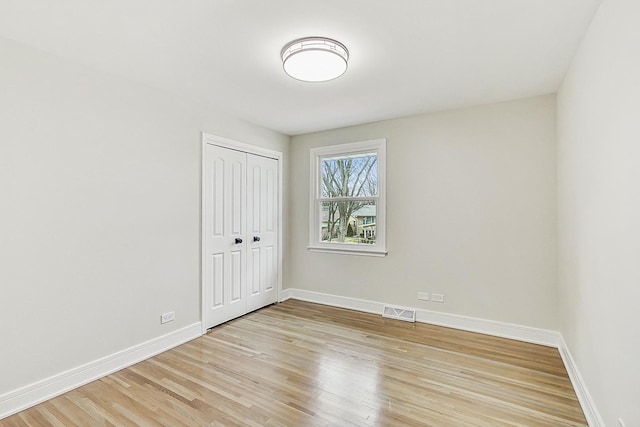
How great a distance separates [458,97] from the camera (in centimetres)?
315

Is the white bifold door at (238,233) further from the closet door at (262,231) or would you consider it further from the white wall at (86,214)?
the white wall at (86,214)

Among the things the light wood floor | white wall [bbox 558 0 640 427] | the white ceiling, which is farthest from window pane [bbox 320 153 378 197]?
white wall [bbox 558 0 640 427]

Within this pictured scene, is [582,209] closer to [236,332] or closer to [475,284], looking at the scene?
[475,284]

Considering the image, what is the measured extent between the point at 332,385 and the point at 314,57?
2.37 meters

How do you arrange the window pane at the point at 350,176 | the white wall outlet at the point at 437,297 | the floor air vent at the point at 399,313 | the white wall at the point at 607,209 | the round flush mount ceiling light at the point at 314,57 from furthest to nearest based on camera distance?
the window pane at the point at 350,176 < the floor air vent at the point at 399,313 < the white wall outlet at the point at 437,297 < the round flush mount ceiling light at the point at 314,57 < the white wall at the point at 607,209

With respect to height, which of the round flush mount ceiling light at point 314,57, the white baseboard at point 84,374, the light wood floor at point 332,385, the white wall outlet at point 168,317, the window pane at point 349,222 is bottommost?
the light wood floor at point 332,385

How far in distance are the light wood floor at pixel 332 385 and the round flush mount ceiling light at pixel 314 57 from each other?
2332 millimetres

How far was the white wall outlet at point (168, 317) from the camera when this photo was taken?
299 cm

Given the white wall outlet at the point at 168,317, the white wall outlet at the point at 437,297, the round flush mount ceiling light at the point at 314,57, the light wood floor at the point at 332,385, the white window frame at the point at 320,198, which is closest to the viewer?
the light wood floor at the point at 332,385

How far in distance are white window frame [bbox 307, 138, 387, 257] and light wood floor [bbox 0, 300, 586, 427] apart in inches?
44.6

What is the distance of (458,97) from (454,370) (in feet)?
8.31

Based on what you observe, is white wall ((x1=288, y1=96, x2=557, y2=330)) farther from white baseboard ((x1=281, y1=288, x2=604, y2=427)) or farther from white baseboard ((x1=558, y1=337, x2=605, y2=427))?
white baseboard ((x1=558, y1=337, x2=605, y2=427))

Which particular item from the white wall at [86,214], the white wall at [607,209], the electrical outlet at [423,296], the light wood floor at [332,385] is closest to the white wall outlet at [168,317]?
the white wall at [86,214]

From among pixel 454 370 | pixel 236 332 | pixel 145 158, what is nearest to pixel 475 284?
pixel 454 370
